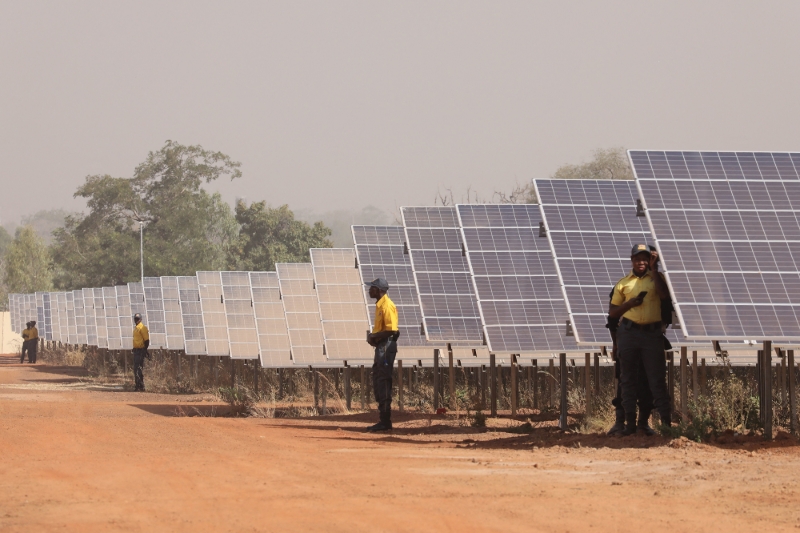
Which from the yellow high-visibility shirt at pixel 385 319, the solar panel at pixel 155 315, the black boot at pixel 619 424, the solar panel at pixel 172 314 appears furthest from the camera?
the solar panel at pixel 155 315

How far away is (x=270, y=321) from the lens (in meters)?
25.1

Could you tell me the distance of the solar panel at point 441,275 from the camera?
62.4 feet

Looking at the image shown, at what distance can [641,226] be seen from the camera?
17172 mm

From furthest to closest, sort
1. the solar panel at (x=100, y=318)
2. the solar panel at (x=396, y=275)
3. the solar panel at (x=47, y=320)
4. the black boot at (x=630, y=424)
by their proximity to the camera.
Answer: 1. the solar panel at (x=47, y=320)
2. the solar panel at (x=100, y=318)
3. the solar panel at (x=396, y=275)
4. the black boot at (x=630, y=424)

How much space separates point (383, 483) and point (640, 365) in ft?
13.1

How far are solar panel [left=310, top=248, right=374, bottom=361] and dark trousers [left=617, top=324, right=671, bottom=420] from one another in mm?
9175

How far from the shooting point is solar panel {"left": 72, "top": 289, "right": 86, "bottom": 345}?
5312 centimetres

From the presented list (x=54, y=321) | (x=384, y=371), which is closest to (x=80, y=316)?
(x=54, y=321)

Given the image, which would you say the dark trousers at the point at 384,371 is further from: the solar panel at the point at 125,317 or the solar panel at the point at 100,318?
the solar panel at the point at 100,318

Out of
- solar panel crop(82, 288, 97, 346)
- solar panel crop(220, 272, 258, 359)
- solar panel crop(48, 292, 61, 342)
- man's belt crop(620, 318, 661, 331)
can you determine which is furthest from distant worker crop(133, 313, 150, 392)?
solar panel crop(48, 292, 61, 342)

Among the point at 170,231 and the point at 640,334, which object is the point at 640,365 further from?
the point at 170,231

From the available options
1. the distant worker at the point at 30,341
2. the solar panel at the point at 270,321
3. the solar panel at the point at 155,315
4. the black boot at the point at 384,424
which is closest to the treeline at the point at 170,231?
the distant worker at the point at 30,341

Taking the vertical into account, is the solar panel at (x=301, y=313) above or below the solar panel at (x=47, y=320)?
below

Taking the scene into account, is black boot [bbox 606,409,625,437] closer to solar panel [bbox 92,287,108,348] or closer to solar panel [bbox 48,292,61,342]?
solar panel [bbox 92,287,108,348]
